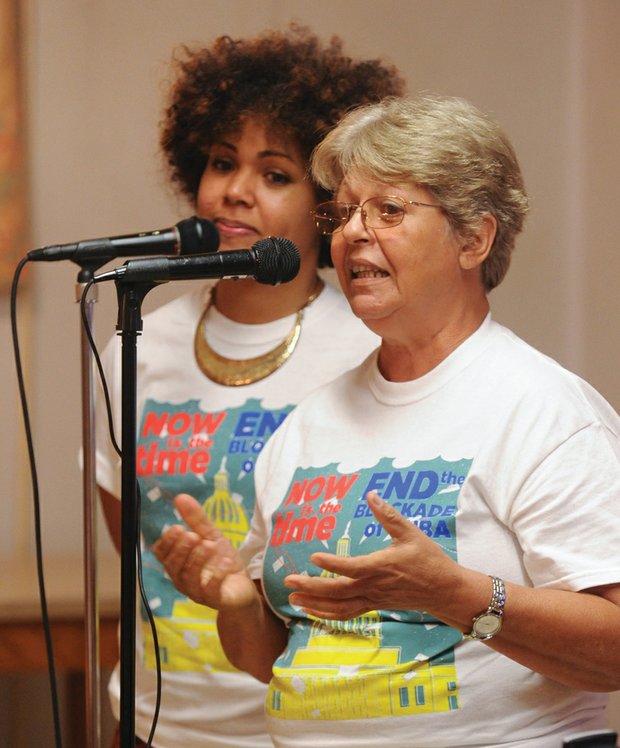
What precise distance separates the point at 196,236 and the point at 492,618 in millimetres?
835

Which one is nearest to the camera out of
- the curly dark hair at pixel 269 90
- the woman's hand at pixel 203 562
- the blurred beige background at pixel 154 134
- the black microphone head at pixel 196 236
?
the woman's hand at pixel 203 562

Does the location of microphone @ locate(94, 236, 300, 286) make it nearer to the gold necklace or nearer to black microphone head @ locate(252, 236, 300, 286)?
black microphone head @ locate(252, 236, 300, 286)

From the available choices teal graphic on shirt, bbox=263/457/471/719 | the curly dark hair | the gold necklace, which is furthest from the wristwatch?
the curly dark hair

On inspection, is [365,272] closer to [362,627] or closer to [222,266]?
[222,266]

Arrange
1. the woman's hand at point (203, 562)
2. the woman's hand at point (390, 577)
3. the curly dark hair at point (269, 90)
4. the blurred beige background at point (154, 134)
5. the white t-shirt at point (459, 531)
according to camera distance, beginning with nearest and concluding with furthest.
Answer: the woman's hand at point (390, 577) → the white t-shirt at point (459, 531) → the woman's hand at point (203, 562) → the curly dark hair at point (269, 90) → the blurred beige background at point (154, 134)

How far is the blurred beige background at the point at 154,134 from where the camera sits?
324cm

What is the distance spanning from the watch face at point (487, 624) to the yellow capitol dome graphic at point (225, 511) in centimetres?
64

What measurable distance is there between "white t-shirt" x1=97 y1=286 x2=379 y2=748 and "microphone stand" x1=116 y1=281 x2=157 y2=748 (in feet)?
1.75

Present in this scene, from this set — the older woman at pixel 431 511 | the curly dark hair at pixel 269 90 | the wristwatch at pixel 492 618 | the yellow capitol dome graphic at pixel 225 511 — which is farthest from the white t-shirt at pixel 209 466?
the wristwatch at pixel 492 618

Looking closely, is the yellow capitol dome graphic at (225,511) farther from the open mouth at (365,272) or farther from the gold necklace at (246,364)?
the open mouth at (365,272)

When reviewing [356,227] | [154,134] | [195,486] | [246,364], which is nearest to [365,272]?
[356,227]

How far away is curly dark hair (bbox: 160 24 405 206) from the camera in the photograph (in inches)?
82.0

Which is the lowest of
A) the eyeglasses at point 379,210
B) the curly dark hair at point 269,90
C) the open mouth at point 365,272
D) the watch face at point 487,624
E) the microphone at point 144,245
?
the watch face at point 487,624

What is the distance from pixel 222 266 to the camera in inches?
57.0
